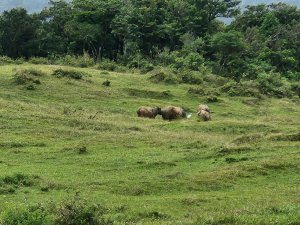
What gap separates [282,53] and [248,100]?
834 inches

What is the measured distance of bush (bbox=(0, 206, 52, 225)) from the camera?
31.6 feet

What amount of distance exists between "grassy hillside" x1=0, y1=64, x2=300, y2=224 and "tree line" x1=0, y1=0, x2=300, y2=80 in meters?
19.7

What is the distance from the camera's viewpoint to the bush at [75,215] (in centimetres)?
1076

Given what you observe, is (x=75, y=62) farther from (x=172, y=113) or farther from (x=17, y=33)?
(x=172, y=113)

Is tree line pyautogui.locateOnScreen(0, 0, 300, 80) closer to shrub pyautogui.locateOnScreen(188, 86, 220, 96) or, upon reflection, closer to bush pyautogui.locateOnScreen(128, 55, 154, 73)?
bush pyautogui.locateOnScreen(128, 55, 154, 73)

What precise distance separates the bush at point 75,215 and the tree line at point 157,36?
40.5m

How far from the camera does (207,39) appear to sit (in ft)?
195

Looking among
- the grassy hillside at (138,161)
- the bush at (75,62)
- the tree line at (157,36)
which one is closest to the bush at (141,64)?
the tree line at (157,36)

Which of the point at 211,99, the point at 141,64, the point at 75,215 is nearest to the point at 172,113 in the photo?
the point at 211,99

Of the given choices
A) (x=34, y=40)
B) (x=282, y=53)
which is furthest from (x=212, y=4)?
(x=34, y=40)

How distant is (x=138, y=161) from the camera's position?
19.3 m

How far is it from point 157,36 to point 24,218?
5230 centimetres

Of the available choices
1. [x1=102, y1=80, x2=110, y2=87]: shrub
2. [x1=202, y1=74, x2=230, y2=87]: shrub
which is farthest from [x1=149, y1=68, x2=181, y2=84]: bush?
[x1=102, y1=80, x2=110, y2=87]: shrub

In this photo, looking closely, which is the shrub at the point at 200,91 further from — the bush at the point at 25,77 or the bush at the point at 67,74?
the bush at the point at 25,77
